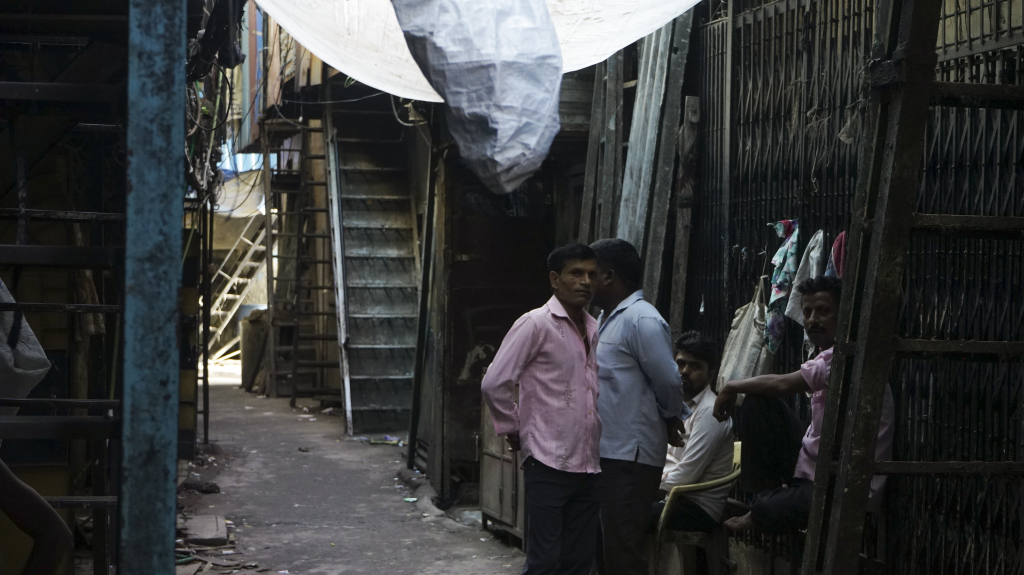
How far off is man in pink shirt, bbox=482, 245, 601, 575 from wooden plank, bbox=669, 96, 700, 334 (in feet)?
6.14

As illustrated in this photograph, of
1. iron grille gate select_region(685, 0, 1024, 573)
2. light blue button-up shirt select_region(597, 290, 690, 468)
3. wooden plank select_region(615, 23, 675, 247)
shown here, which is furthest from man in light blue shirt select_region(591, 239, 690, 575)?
wooden plank select_region(615, 23, 675, 247)

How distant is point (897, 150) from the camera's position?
9.23ft

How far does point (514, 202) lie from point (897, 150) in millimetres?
6682

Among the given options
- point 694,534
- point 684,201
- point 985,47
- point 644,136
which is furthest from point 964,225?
point 644,136

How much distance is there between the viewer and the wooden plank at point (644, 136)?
6.34 m

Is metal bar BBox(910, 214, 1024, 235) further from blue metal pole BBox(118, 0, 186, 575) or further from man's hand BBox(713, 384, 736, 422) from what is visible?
blue metal pole BBox(118, 0, 186, 575)

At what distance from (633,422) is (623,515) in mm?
407

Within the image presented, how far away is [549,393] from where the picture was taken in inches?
170

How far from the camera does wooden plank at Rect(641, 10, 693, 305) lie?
6.25 meters

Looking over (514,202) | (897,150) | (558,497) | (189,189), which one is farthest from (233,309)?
(897,150)

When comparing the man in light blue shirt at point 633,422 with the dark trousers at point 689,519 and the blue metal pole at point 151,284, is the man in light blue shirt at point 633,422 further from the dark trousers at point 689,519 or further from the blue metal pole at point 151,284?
the blue metal pole at point 151,284

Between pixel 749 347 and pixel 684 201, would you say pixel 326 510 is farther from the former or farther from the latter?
pixel 749 347

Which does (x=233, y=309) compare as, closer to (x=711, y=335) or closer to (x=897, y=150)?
(x=711, y=335)

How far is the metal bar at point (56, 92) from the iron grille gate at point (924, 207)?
235cm
